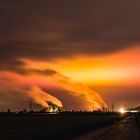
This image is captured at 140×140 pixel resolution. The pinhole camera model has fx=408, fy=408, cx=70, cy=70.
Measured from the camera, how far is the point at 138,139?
59.0 meters

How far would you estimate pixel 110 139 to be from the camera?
2323 inches

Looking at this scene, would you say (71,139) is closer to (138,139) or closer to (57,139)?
(57,139)

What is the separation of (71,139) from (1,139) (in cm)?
1030

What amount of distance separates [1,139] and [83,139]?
12058 mm

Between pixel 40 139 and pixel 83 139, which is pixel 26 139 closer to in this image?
pixel 40 139

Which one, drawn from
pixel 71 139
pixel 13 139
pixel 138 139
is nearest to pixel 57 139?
pixel 71 139

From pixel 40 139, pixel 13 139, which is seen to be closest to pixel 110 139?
pixel 40 139

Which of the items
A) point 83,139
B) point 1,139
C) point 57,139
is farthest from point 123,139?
point 1,139

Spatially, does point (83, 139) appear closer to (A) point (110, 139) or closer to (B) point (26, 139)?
(A) point (110, 139)

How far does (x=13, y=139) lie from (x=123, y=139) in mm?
16255

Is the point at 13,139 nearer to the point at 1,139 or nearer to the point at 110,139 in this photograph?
the point at 1,139

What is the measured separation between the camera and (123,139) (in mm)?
59250

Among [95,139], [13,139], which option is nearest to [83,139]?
[95,139]

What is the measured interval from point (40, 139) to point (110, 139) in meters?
10.3
